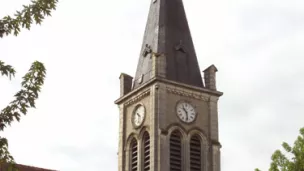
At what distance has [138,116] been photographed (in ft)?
170

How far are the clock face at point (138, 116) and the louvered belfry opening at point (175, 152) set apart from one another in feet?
7.90

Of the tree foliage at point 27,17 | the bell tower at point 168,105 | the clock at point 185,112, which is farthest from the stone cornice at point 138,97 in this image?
the tree foliage at point 27,17

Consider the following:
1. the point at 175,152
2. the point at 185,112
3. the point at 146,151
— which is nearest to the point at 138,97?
the point at 185,112

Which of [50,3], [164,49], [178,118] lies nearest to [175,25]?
[164,49]

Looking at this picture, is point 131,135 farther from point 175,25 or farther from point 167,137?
point 175,25

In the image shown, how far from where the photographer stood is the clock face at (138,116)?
51.5 m

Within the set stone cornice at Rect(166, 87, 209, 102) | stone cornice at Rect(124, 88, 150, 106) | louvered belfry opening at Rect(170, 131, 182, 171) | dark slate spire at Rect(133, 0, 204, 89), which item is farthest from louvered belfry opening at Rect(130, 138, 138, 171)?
stone cornice at Rect(166, 87, 209, 102)

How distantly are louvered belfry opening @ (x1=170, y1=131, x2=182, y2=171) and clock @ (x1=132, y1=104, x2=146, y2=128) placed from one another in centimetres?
239

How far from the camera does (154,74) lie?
5088 centimetres

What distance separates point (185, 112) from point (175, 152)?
2720 millimetres

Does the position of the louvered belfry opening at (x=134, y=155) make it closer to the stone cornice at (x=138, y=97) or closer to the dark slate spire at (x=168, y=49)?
the stone cornice at (x=138, y=97)

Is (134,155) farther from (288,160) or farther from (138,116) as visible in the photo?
(288,160)

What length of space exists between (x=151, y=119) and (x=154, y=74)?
2.78 metres

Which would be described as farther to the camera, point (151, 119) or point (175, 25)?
point (175, 25)
